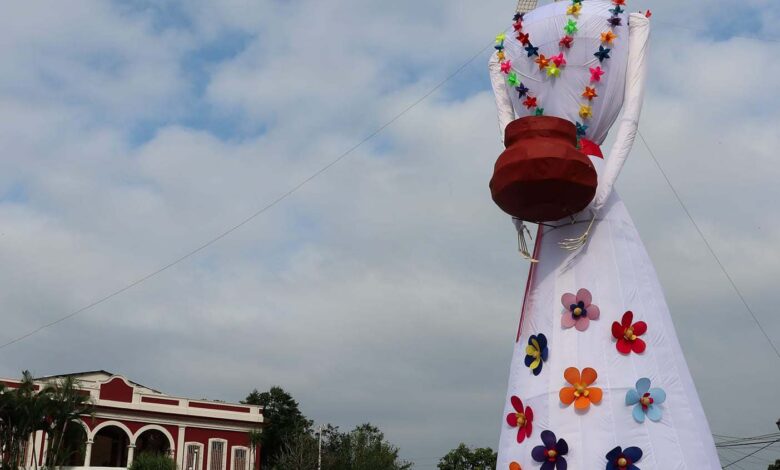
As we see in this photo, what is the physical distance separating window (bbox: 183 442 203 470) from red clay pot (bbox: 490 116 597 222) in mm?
23495

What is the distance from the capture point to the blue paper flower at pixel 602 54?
10477 mm

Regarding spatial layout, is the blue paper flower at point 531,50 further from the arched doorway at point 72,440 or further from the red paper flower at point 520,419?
the arched doorway at point 72,440

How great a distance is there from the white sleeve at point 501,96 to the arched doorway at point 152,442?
2311 cm

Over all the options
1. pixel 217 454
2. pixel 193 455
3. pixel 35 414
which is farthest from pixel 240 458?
pixel 35 414

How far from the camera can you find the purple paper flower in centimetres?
904

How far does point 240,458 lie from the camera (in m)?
31.7

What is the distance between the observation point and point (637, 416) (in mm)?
8992

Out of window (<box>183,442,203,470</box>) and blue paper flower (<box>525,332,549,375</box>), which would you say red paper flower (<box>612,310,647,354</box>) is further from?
window (<box>183,442,203,470</box>)

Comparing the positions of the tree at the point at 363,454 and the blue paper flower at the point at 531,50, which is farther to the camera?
the tree at the point at 363,454

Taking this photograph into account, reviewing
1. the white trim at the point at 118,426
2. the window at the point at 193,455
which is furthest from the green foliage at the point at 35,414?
the window at the point at 193,455

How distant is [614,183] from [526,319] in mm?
1880

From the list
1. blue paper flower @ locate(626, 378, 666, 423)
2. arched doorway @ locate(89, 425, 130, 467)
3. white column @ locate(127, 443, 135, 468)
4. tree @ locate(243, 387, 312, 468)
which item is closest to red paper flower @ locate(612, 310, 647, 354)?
blue paper flower @ locate(626, 378, 666, 423)

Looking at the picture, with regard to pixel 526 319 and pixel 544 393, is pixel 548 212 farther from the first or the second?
pixel 544 393

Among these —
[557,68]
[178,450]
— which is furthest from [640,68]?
[178,450]
